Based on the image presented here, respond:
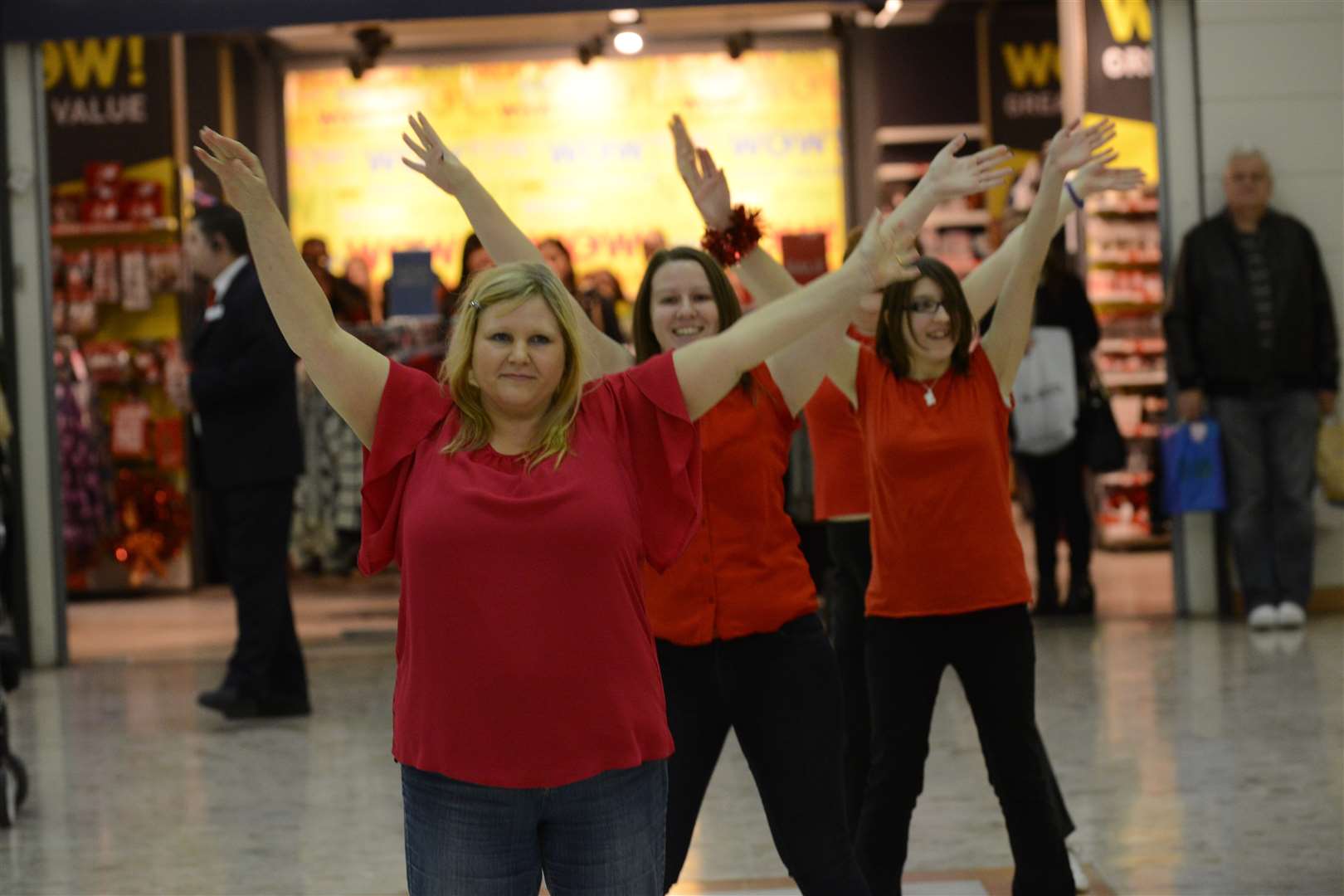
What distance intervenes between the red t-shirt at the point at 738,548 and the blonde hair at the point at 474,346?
66 cm

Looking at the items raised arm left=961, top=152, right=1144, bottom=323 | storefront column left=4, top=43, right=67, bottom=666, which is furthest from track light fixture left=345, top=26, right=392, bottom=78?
raised arm left=961, top=152, right=1144, bottom=323

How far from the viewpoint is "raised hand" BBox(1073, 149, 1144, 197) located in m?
3.69

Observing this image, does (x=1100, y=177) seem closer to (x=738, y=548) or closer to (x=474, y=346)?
(x=738, y=548)

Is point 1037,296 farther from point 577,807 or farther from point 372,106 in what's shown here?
point 372,106

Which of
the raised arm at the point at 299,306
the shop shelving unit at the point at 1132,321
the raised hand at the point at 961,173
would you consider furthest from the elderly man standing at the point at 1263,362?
the raised arm at the point at 299,306

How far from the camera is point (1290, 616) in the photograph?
755 centimetres

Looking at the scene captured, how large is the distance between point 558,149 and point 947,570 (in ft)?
34.3

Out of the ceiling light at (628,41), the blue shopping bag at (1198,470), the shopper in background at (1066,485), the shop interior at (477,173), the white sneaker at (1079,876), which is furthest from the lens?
the ceiling light at (628,41)

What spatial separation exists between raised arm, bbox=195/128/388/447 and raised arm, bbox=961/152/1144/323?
5.14 feet

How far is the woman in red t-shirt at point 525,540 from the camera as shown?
2.37 metres

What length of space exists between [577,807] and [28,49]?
645 cm

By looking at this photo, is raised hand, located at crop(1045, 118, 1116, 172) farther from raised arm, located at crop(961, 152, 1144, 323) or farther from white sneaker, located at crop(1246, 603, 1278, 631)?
white sneaker, located at crop(1246, 603, 1278, 631)

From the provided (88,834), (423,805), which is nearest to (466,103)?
(88,834)

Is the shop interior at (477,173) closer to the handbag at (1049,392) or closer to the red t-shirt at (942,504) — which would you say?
the handbag at (1049,392)
